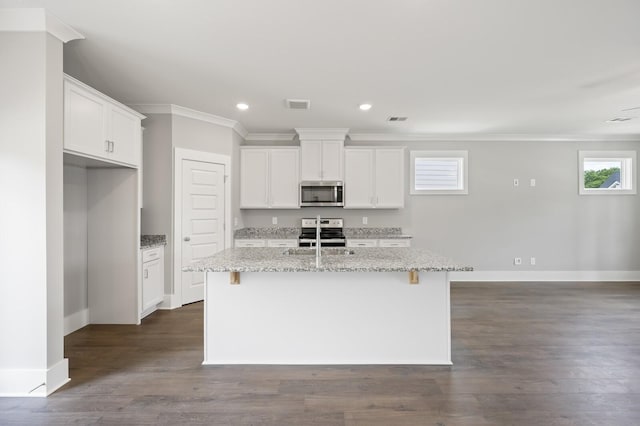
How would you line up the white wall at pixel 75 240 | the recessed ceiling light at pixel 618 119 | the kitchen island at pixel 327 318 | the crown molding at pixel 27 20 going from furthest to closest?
the recessed ceiling light at pixel 618 119
the white wall at pixel 75 240
the kitchen island at pixel 327 318
the crown molding at pixel 27 20

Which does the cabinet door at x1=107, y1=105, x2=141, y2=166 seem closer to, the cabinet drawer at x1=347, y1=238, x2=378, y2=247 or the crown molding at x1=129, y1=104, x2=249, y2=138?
the crown molding at x1=129, y1=104, x2=249, y2=138

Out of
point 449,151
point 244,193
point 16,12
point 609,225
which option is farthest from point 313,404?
point 609,225

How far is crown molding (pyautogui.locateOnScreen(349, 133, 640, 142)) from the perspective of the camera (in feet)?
19.0

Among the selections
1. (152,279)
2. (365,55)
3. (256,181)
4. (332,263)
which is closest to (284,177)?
(256,181)

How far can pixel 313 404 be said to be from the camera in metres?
2.19

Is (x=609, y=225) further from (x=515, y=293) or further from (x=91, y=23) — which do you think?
(x=91, y=23)

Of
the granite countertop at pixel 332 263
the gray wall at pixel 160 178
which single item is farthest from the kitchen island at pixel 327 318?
the gray wall at pixel 160 178

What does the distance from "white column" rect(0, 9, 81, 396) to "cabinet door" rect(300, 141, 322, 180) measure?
3.51 meters

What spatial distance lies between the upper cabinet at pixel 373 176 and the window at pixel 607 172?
3294 mm

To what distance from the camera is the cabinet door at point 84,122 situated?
8.46 feet

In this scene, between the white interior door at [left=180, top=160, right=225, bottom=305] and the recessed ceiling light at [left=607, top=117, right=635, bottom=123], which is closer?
the white interior door at [left=180, top=160, right=225, bottom=305]

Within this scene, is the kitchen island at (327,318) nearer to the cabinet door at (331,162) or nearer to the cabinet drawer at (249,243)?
the cabinet drawer at (249,243)

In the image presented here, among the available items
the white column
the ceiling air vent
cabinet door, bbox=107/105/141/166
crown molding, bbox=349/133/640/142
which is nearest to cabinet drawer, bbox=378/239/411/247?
crown molding, bbox=349/133/640/142

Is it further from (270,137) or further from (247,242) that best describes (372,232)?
(270,137)
